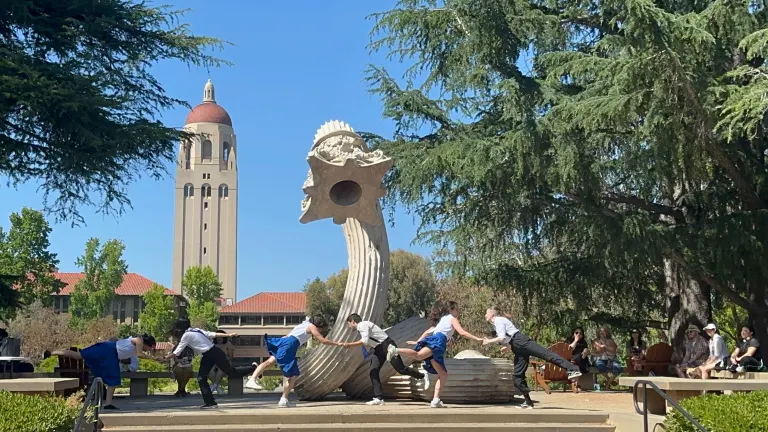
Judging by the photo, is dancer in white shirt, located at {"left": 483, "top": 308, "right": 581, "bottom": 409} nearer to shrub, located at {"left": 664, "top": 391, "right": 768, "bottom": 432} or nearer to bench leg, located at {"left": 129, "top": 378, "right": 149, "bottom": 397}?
shrub, located at {"left": 664, "top": 391, "right": 768, "bottom": 432}

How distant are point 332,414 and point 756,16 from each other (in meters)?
10.9

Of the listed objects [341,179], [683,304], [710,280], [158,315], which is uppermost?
[158,315]

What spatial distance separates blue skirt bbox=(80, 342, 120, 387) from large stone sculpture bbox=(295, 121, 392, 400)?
2514 mm

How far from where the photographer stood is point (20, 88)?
13750 mm

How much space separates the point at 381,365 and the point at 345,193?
2.61 m

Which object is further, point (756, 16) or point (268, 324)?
point (268, 324)

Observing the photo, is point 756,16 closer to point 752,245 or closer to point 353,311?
point 752,245

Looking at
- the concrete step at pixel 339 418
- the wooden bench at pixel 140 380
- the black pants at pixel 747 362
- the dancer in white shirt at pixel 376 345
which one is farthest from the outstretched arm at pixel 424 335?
the wooden bench at pixel 140 380

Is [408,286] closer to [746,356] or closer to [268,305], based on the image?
[746,356]

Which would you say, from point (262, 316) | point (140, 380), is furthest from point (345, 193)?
point (262, 316)

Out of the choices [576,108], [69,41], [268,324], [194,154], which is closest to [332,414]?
[576,108]

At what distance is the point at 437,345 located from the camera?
10.5m

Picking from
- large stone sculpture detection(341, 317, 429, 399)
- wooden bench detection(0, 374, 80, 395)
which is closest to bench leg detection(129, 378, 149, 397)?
large stone sculpture detection(341, 317, 429, 399)

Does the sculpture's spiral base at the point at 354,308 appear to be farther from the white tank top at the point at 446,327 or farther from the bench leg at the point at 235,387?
the bench leg at the point at 235,387
